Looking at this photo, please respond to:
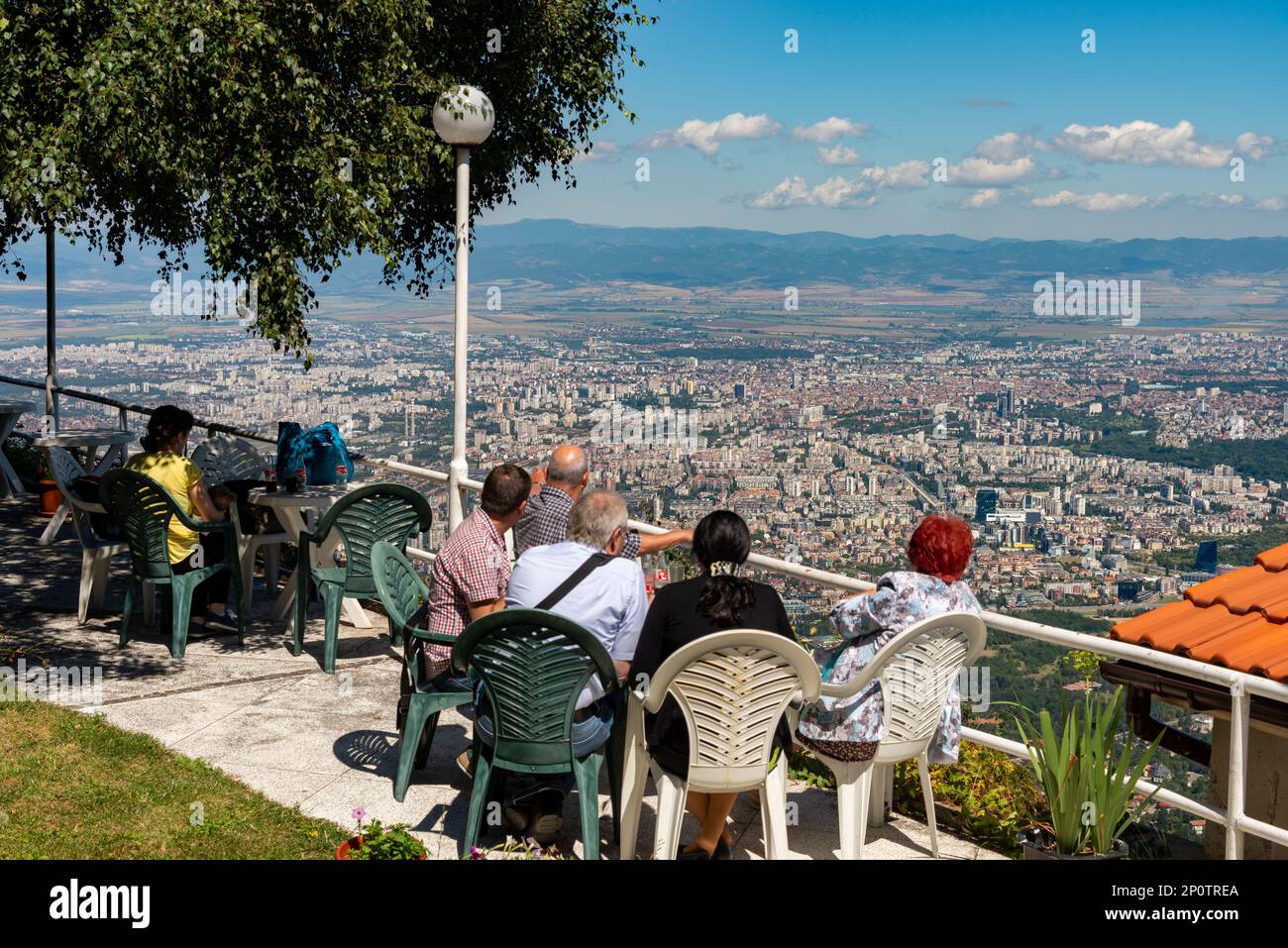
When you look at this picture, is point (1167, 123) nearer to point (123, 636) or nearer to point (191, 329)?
point (191, 329)

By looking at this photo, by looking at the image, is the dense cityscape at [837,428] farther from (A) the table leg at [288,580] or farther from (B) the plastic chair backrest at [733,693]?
(B) the plastic chair backrest at [733,693]

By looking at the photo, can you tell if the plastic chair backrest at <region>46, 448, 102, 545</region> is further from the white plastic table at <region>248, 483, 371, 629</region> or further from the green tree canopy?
the green tree canopy

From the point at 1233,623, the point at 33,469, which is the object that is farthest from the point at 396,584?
the point at 33,469

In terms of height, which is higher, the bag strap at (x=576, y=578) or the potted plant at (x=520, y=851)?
the bag strap at (x=576, y=578)

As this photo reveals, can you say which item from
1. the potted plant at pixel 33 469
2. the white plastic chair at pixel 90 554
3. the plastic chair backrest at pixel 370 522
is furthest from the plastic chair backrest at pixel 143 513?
the potted plant at pixel 33 469

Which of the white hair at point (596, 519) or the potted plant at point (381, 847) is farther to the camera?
the white hair at point (596, 519)

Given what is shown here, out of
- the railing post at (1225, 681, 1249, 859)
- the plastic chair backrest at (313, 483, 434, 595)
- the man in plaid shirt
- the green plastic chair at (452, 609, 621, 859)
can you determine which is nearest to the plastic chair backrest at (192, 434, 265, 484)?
the plastic chair backrest at (313, 483, 434, 595)
